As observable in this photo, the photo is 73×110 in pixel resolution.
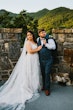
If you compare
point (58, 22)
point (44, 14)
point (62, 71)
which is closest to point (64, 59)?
point (62, 71)

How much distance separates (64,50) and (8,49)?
1.21m

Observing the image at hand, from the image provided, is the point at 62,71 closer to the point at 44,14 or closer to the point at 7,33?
the point at 7,33

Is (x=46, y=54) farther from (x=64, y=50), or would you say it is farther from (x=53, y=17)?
(x=53, y=17)

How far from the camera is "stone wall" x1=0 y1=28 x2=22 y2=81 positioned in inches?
240

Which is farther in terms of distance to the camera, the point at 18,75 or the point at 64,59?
the point at 64,59

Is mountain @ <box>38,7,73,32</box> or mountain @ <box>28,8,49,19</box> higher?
mountain @ <box>28,8,49,19</box>

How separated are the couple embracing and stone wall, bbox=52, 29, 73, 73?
49cm

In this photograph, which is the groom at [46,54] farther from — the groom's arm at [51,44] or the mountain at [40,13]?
the mountain at [40,13]

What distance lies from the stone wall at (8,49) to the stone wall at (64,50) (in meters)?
0.83

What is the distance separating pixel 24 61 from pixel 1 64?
798 millimetres

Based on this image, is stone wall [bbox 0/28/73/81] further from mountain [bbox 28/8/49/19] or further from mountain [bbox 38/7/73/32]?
mountain [bbox 28/8/49/19]

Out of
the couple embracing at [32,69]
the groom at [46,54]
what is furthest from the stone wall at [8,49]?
the groom at [46,54]

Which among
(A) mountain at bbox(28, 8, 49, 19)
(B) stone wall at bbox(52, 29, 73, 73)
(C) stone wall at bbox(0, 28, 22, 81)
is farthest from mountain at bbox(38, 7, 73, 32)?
(C) stone wall at bbox(0, 28, 22, 81)

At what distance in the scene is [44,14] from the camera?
623 inches
